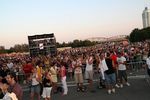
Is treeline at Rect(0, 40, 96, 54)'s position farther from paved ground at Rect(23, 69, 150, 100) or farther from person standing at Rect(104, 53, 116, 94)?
person standing at Rect(104, 53, 116, 94)

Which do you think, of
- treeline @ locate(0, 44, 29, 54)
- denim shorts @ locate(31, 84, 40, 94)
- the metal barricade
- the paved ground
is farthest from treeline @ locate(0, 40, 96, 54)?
denim shorts @ locate(31, 84, 40, 94)

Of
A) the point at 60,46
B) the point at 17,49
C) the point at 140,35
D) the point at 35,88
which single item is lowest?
the point at 17,49

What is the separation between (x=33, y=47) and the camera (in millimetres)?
39031

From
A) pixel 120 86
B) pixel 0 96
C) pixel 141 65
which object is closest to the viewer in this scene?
pixel 0 96

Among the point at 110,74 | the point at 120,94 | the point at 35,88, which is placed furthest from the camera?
the point at 110,74

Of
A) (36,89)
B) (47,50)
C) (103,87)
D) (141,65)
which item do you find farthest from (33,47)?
(36,89)

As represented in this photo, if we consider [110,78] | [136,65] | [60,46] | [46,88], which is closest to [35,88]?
[46,88]

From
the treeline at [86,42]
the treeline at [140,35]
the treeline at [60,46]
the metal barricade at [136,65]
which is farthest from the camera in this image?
the treeline at [60,46]

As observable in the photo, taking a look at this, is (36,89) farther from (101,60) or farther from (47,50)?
(47,50)

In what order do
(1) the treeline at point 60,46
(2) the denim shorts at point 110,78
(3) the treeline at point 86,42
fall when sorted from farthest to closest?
(1) the treeline at point 60,46
(3) the treeline at point 86,42
(2) the denim shorts at point 110,78

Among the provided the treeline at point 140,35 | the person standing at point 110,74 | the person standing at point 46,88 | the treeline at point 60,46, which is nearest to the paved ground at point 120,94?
the person standing at point 110,74

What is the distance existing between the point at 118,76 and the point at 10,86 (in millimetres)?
9082

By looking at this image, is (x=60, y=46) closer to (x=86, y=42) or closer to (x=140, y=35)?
(x=86, y=42)

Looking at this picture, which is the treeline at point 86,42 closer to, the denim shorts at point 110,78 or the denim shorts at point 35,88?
the denim shorts at point 110,78
